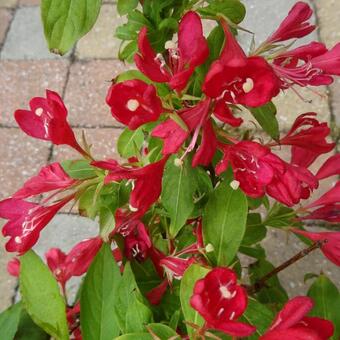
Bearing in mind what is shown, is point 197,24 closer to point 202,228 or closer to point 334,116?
point 202,228

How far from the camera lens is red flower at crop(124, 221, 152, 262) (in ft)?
2.37

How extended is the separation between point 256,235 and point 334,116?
982 mm

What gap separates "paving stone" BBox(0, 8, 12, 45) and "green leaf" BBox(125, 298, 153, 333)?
1.60 metres

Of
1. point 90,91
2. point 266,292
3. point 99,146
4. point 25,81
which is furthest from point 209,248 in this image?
point 25,81

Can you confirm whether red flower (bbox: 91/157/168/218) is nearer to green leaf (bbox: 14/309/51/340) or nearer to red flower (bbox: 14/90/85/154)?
red flower (bbox: 14/90/85/154)

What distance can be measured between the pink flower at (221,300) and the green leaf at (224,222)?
0.13 m

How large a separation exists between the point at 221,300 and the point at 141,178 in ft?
0.47

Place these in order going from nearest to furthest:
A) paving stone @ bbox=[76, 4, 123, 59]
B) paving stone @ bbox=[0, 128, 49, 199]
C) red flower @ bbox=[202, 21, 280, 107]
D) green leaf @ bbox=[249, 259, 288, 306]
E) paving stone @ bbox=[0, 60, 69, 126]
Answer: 1. red flower @ bbox=[202, 21, 280, 107]
2. green leaf @ bbox=[249, 259, 288, 306]
3. paving stone @ bbox=[0, 128, 49, 199]
4. paving stone @ bbox=[0, 60, 69, 126]
5. paving stone @ bbox=[76, 4, 123, 59]

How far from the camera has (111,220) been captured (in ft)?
2.18

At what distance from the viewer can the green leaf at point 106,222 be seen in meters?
0.66

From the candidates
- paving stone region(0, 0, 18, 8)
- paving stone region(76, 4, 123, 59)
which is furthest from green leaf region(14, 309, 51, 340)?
paving stone region(0, 0, 18, 8)

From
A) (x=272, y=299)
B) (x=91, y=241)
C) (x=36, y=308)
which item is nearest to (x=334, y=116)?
(x=272, y=299)

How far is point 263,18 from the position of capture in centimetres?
196

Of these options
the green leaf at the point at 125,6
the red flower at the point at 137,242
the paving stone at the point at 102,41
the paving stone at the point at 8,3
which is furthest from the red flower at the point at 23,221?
the paving stone at the point at 8,3
